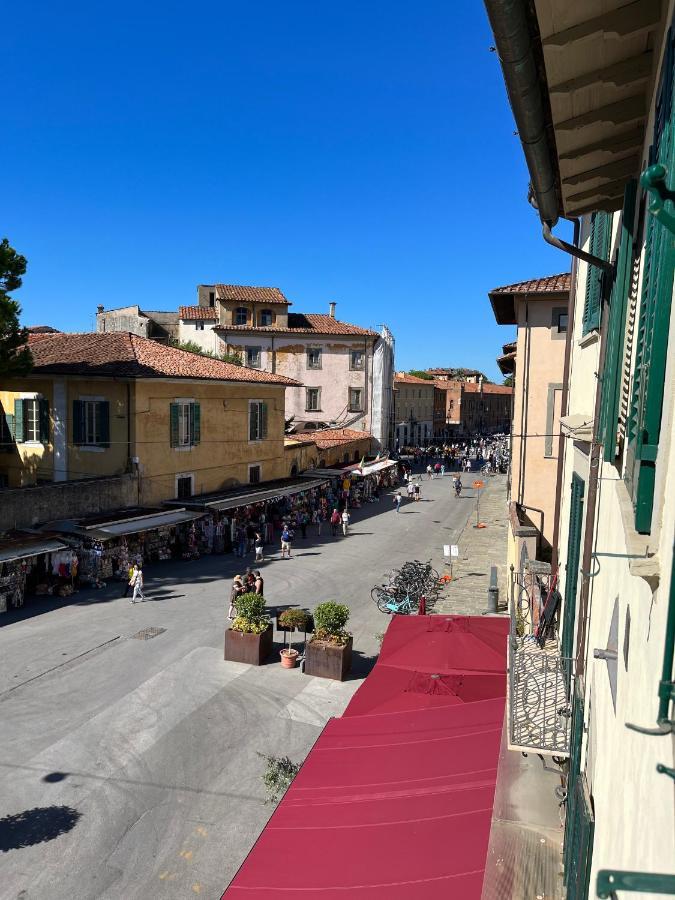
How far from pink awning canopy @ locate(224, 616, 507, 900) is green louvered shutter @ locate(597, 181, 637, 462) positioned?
10.9ft

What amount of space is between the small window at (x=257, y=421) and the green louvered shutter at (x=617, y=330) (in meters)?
25.4

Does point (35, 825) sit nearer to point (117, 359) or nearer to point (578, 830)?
point (578, 830)

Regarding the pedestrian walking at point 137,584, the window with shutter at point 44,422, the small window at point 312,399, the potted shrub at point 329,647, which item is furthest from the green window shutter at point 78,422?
the small window at point 312,399

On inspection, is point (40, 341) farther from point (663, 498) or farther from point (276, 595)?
point (663, 498)

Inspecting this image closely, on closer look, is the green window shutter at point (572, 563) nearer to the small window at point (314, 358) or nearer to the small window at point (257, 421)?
the small window at point (257, 421)

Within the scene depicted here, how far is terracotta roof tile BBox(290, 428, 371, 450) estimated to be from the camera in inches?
1498

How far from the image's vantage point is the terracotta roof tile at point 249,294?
156 feet

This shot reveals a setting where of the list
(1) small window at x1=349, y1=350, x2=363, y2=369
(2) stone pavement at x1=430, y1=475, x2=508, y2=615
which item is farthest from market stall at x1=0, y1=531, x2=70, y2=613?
(1) small window at x1=349, y1=350, x2=363, y2=369

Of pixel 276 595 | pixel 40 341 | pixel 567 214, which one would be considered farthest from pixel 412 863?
pixel 40 341

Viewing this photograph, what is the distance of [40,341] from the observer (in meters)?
26.4

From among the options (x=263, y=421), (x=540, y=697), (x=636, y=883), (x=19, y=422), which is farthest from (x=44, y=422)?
(x=636, y=883)

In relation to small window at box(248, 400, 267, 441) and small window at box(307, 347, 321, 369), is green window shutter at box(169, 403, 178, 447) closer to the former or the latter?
small window at box(248, 400, 267, 441)

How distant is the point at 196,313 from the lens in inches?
2029

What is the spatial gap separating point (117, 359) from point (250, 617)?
13.0 metres
